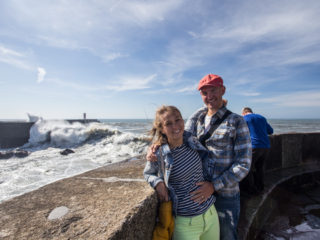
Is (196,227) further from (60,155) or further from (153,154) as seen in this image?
(60,155)

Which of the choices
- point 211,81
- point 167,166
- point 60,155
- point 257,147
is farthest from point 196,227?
point 60,155

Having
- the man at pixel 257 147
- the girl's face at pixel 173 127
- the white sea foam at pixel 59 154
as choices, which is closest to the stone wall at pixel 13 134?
the white sea foam at pixel 59 154

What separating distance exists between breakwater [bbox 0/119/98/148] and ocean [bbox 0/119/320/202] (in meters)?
0.67

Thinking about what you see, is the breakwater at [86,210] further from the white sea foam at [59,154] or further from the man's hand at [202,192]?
the white sea foam at [59,154]

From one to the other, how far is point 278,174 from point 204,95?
360 cm

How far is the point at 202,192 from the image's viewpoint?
4.67 ft

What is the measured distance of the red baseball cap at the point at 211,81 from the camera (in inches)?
66.9

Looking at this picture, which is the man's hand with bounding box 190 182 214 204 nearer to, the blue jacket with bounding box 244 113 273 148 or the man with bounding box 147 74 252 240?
the man with bounding box 147 74 252 240

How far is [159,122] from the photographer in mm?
1548

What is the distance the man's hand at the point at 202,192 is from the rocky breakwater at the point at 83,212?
32 centimetres

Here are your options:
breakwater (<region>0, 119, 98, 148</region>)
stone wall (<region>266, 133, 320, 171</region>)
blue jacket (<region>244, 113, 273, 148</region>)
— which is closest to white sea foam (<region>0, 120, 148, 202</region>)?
breakwater (<region>0, 119, 98, 148</region>)

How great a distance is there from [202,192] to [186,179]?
16cm

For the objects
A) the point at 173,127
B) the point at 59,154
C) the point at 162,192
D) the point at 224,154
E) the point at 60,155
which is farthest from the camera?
the point at 59,154

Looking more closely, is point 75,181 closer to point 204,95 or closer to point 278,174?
point 204,95
